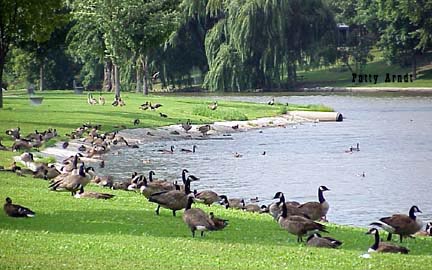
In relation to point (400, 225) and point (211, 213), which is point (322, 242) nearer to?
point (400, 225)

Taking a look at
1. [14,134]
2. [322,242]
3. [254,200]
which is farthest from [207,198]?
[14,134]

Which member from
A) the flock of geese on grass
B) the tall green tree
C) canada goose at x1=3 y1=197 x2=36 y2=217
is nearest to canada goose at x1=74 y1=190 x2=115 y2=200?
the flock of geese on grass

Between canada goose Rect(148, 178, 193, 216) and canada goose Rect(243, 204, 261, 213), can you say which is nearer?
canada goose Rect(148, 178, 193, 216)

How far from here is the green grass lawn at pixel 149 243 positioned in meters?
13.1

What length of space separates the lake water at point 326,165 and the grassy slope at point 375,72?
1545 inches

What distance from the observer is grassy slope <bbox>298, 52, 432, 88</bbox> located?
99.1m

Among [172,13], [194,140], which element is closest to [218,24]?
[172,13]

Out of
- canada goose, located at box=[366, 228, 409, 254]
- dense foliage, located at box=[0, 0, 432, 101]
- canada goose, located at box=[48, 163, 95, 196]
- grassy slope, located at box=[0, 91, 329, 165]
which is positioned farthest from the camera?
dense foliage, located at box=[0, 0, 432, 101]

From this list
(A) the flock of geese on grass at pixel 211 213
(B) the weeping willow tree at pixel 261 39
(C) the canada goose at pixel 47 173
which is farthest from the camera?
(B) the weeping willow tree at pixel 261 39

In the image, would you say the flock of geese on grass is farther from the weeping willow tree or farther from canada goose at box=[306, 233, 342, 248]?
the weeping willow tree

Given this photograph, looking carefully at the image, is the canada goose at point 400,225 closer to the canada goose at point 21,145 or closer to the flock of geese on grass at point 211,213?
the flock of geese on grass at point 211,213

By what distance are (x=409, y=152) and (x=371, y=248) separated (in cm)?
2774

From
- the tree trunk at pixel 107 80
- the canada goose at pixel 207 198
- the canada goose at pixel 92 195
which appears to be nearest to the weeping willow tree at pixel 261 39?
the tree trunk at pixel 107 80

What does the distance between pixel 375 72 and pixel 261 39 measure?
30970mm
